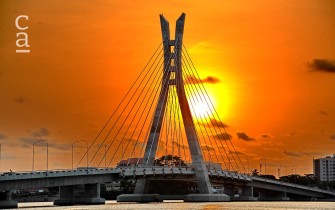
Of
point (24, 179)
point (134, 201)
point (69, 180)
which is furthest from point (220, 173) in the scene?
point (24, 179)

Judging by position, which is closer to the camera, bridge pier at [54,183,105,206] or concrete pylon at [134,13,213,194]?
concrete pylon at [134,13,213,194]

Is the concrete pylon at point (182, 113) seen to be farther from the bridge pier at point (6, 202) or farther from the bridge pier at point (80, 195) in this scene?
the bridge pier at point (6, 202)

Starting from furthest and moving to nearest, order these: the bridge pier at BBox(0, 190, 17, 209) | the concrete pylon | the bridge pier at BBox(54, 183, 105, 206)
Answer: the bridge pier at BBox(54, 183, 105, 206) → the concrete pylon → the bridge pier at BBox(0, 190, 17, 209)

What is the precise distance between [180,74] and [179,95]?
13.0 ft

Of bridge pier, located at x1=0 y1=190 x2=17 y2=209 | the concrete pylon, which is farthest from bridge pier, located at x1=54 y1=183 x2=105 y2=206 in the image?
bridge pier, located at x1=0 y1=190 x2=17 y2=209

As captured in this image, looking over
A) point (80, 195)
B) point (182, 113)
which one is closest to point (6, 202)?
point (80, 195)

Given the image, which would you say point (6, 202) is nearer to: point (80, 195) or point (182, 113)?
point (80, 195)

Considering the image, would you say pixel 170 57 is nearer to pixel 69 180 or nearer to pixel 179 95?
pixel 179 95

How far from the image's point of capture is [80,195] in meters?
144

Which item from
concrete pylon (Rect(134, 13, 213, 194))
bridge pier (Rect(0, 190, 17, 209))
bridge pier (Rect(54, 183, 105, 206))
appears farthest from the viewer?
bridge pier (Rect(54, 183, 105, 206))

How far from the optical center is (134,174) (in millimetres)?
135750

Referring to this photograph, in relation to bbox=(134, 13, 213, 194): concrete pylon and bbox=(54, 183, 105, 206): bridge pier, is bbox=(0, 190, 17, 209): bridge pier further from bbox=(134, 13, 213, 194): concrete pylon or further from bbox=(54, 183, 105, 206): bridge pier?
bbox=(134, 13, 213, 194): concrete pylon

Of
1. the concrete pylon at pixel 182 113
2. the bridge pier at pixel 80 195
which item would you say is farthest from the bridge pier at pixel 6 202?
the concrete pylon at pixel 182 113

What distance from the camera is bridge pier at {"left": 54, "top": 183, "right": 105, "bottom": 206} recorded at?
5546 inches
